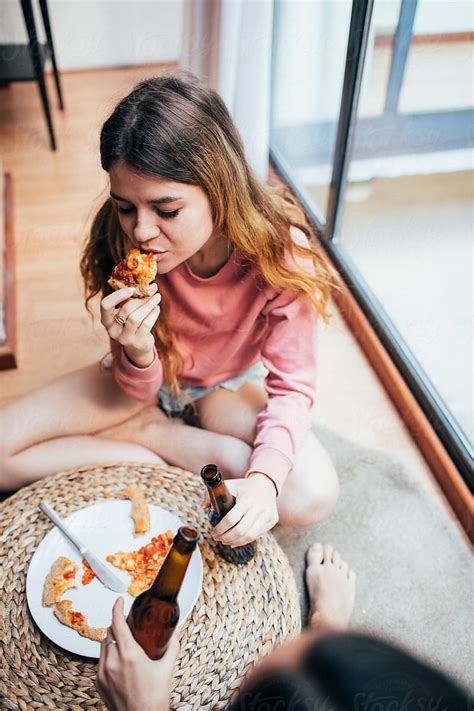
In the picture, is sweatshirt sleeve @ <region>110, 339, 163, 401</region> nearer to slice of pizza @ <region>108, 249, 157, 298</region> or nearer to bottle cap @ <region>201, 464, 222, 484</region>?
slice of pizza @ <region>108, 249, 157, 298</region>

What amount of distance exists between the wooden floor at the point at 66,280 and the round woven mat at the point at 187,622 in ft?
2.17

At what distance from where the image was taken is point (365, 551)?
161cm

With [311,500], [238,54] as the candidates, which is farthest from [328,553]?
Result: [238,54]

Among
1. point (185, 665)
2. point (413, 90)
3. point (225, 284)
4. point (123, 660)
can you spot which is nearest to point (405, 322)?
point (413, 90)

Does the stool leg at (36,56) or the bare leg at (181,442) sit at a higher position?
the stool leg at (36,56)

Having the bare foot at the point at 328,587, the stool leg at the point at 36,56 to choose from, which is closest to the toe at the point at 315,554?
the bare foot at the point at 328,587

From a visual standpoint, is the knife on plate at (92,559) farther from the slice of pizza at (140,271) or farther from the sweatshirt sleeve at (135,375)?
the slice of pizza at (140,271)

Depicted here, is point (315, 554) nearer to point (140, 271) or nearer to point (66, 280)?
point (140, 271)

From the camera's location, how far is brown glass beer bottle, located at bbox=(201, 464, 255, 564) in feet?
3.42

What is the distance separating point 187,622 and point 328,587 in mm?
445

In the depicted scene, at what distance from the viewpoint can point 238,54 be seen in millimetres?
2283

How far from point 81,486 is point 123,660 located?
0.56 metres

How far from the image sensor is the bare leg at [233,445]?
1.47 meters

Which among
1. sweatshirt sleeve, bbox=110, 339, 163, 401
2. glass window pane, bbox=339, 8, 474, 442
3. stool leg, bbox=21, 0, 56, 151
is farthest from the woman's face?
stool leg, bbox=21, 0, 56, 151
